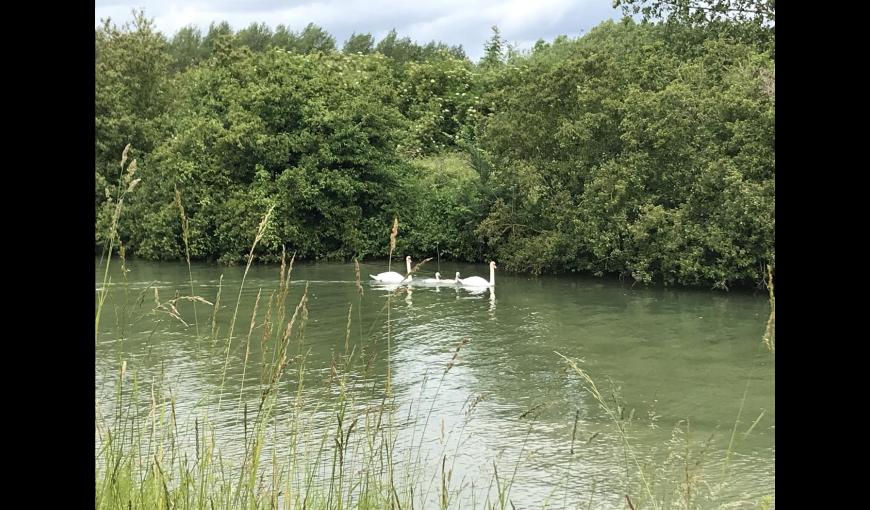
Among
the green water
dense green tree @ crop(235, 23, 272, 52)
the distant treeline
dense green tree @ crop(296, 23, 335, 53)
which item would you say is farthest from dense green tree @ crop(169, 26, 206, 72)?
the green water

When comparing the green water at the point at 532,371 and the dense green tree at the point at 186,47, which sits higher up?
the dense green tree at the point at 186,47

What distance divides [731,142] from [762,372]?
543cm

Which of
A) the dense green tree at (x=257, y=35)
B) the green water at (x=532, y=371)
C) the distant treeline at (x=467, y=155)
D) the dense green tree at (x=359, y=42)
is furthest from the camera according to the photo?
the dense green tree at (x=257, y=35)

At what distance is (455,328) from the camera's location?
39.1ft

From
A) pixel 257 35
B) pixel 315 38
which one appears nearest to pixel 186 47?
pixel 257 35

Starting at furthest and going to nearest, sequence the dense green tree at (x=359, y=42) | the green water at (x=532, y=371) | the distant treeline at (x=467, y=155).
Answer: the dense green tree at (x=359, y=42) → the distant treeline at (x=467, y=155) → the green water at (x=532, y=371)

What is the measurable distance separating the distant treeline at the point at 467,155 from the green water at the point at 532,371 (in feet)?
3.26

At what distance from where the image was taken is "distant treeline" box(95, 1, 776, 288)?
1439cm

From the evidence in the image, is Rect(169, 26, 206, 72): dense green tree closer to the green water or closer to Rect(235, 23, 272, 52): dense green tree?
Rect(235, 23, 272, 52): dense green tree

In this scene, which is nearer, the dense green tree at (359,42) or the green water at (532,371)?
the green water at (532,371)

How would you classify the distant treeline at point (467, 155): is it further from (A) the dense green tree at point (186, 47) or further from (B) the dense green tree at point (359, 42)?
(A) the dense green tree at point (186, 47)

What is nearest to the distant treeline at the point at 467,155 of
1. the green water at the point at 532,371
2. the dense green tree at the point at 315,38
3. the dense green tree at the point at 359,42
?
the green water at the point at 532,371

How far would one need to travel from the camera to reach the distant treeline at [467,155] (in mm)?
14391
